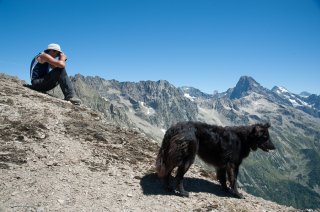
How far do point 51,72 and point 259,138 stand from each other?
11.0 m

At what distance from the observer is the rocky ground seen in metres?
10.5

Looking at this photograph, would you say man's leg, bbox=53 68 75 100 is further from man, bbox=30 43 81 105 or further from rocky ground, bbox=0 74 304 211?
rocky ground, bbox=0 74 304 211

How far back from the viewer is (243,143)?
13977 mm

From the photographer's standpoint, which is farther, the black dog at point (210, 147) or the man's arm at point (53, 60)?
the man's arm at point (53, 60)

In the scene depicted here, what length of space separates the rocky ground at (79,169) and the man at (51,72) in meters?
1.43

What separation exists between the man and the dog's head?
9.87 meters

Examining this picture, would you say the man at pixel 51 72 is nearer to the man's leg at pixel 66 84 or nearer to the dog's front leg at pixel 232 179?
the man's leg at pixel 66 84

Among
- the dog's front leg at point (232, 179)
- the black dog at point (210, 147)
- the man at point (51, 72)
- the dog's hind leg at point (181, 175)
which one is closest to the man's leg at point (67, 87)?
the man at point (51, 72)

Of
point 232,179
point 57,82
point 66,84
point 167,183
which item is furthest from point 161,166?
point 57,82

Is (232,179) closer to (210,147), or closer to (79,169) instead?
(210,147)

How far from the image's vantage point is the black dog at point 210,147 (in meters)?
11.9

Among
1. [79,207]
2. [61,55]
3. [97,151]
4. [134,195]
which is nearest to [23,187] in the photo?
[79,207]

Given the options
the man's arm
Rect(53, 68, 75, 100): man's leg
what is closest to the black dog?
the man's arm

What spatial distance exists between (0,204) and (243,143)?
8589 millimetres
